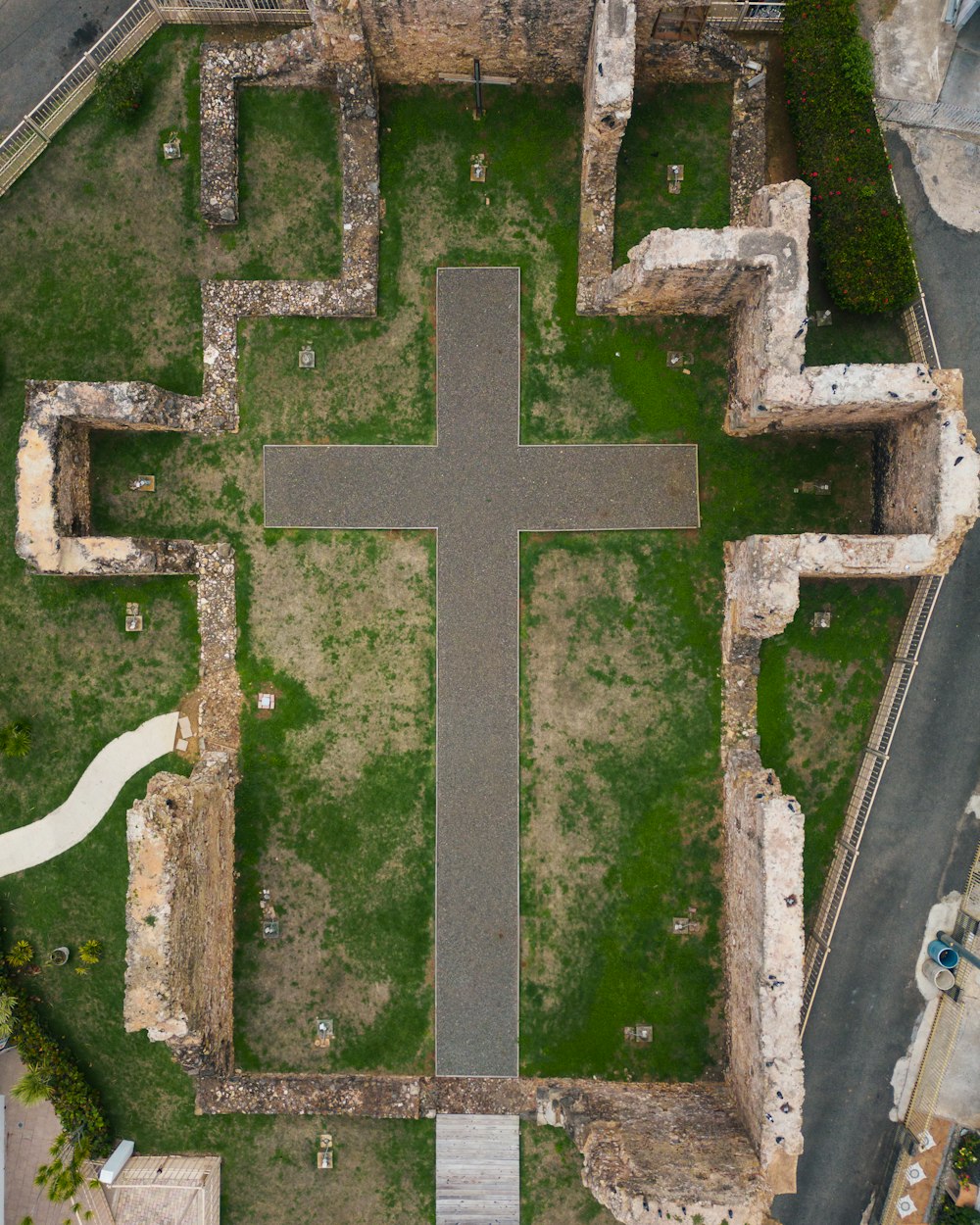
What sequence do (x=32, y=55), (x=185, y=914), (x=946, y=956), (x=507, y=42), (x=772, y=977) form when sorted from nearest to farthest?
(x=772, y=977)
(x=185, y=914)
(x=507, y=42)
(x=946, y=956)
(x=32, y=55)

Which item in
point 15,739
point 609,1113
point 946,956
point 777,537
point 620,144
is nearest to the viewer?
point 777,537

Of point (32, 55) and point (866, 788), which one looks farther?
point (32, 55)

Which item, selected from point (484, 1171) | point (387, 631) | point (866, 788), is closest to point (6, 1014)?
point (484, 1171)

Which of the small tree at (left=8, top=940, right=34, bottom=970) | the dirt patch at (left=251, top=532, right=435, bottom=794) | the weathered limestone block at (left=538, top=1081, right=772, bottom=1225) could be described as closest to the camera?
the weathered limestone block at (left=538, top=1081, right=772, bottom=1225)

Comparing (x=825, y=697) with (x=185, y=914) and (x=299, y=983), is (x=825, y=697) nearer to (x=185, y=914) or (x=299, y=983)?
(x=299, y=983)

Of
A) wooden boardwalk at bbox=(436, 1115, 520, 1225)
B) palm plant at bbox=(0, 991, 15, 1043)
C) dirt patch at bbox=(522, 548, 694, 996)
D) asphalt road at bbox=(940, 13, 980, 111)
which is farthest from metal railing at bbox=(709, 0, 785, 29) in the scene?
palm plant at bbox=(0, 991, 15, 1043)

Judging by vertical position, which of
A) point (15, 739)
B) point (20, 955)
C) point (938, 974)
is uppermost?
point (15, 739)

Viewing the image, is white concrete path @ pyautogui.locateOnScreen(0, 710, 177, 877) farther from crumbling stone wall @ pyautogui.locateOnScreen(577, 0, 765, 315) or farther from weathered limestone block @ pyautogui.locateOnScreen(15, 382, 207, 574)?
crumbling stone wall @ pyautogui.locateOnScreen(577, 0, 765, 315)

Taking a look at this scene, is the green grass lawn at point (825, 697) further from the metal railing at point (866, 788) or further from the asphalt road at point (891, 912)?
the asphalt road at point (891, 912)
